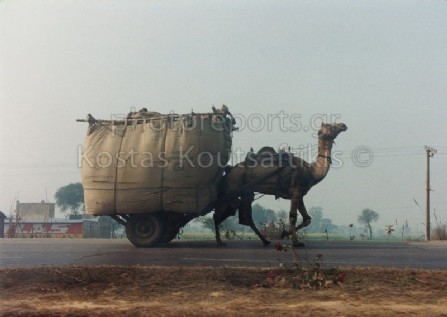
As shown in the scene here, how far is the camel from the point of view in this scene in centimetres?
1499

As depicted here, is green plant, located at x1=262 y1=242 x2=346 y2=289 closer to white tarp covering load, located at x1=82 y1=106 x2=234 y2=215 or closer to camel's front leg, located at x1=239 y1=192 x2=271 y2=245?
white tarp covering load, located at x1=82 y1=106 x2=234 y2=215

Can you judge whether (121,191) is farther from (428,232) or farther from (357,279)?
(428,232)

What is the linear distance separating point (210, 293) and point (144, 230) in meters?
8.97

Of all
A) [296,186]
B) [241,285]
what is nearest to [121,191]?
[296,186]

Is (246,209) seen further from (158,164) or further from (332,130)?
(332,130)

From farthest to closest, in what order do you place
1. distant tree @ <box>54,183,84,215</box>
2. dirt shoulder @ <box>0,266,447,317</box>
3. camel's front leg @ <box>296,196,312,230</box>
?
1. distant tree @ <box>54,183,84,215</box>
2. camel's front leg @ <box>296,196,312,230</box>
3. dirt shoulder @ <box>0,266,447,317</box>

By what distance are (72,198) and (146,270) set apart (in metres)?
101

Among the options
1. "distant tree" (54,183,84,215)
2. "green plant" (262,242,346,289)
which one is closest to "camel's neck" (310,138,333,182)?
"green plant" (262,242,346,289)

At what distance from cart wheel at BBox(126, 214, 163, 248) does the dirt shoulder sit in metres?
6.64

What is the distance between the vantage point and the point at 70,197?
104312 mm

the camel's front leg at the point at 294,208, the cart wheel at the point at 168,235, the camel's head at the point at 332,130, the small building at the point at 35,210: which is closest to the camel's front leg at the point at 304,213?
the camel's front leg at the point at 294,208

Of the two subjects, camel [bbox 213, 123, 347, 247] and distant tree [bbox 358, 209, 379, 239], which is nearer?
camel [bbox 213, 123, 347, 247]

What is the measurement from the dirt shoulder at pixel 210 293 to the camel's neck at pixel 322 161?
712cm

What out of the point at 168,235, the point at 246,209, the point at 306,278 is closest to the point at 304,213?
the point at 246,209
